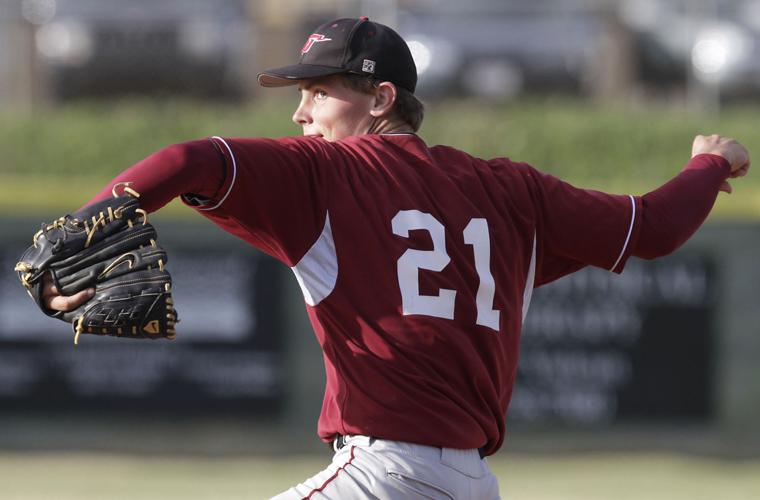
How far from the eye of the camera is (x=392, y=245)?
2.66m

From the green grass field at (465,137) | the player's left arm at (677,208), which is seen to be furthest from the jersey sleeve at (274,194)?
the green grass field at (465,137)

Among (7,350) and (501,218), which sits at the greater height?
(501,218)

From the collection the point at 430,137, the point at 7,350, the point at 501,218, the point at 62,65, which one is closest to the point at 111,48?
the point at 62,65

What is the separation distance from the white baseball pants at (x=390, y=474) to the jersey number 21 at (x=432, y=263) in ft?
0.99

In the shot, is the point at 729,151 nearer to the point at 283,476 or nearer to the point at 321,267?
the point at 321,267

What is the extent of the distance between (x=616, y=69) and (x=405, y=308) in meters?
9.66

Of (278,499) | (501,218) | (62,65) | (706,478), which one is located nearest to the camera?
(278,499)

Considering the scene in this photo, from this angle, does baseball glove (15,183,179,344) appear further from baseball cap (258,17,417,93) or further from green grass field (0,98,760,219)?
green grass field (0,98,760,219)

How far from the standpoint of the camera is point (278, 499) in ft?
8.46

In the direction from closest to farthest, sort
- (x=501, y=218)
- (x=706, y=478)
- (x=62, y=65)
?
(x=501, y=218)
(x=706, y=478)
(x=62, y=65)

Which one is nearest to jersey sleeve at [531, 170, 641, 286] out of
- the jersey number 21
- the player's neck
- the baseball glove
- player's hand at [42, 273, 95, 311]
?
the jersey number 21

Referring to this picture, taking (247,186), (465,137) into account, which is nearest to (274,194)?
(247,186)

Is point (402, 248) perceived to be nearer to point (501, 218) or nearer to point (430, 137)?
point (501, 218)

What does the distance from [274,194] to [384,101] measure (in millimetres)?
450
